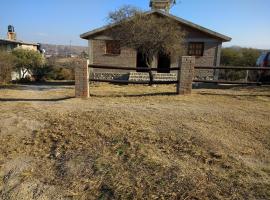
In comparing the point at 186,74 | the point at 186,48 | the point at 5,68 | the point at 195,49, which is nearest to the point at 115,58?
the point at 186,48

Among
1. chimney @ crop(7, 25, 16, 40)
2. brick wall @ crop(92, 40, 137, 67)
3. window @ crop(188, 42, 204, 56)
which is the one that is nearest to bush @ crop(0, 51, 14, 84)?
brick wall @ crop(92, 40, 137, 67)

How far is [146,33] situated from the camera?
13.9 m

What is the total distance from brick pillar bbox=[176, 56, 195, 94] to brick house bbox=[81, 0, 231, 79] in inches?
313

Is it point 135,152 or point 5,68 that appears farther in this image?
point 5,68

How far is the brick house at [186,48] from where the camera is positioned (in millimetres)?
17562

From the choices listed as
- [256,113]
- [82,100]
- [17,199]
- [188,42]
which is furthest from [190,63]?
[188,42]

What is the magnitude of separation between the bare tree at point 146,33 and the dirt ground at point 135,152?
680 cm

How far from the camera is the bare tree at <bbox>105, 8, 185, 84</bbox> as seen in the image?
13867mm

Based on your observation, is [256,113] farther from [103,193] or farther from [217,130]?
[103,193]

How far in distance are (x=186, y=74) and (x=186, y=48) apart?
29.5ft

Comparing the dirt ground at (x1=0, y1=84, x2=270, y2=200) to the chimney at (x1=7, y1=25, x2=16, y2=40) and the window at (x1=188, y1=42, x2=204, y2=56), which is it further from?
the chimney at (x1=7, y1=25, x2=16, y2=40)

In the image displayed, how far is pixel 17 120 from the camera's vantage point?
22.3 feet

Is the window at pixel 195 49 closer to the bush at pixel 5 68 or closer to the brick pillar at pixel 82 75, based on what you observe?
the brick pillar at pixel 82 75

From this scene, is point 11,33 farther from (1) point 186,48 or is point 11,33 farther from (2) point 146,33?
(2) point 146,33
